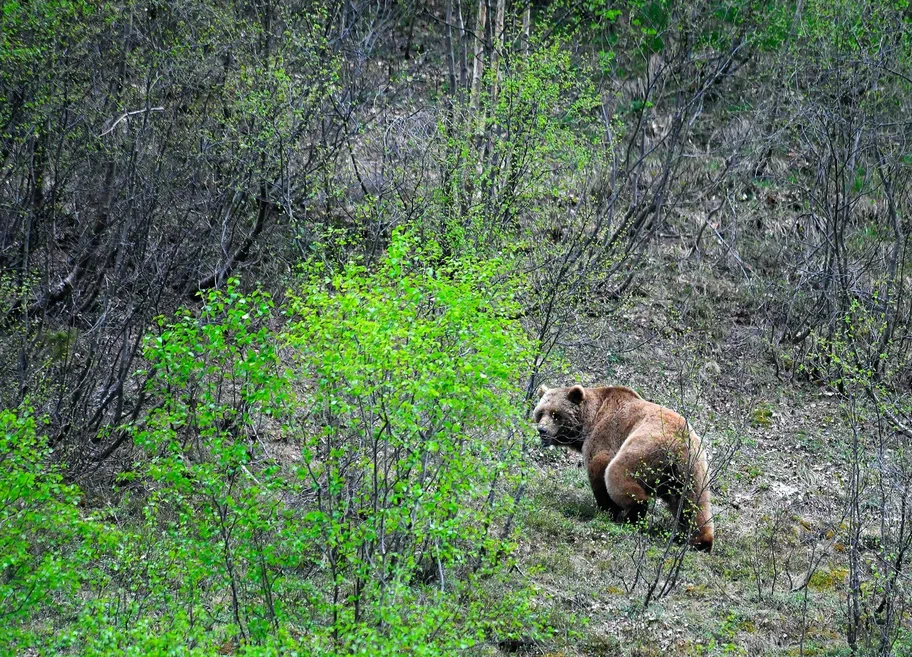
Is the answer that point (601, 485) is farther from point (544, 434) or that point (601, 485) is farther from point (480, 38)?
point (480, 38)

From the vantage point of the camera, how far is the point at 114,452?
1230 centimetres

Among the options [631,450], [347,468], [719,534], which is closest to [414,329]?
[347,468]

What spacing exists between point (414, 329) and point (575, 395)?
233 inches

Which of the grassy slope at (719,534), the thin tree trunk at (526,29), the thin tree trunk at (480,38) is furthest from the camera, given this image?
the thin tree trunk at (480,38)

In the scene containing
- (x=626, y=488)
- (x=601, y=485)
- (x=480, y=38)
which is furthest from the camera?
(x=480, y=38)

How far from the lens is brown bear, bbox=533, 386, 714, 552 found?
33.3ft

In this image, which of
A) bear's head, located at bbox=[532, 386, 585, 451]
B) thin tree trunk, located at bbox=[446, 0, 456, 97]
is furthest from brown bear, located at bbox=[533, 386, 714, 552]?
thin tree trunk, located at bbox=[446, 0, 456, 97]

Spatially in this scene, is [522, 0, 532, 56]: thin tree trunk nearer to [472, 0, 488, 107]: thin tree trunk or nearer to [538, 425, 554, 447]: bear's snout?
[472, 0, 488, 107]: thin tree trunk

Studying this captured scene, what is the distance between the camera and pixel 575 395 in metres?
12.0

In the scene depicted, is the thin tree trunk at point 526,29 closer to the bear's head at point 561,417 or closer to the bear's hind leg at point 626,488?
the bear's head at point 561,417

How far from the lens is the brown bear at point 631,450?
10141 millimetres

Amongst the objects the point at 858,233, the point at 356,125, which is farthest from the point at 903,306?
the point at 356,125

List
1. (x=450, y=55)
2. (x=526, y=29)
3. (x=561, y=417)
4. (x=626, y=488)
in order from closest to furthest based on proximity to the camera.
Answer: (x=626, y=488) → (x=561, y=417) → (x=526, y=29) → (x=450, y=55)

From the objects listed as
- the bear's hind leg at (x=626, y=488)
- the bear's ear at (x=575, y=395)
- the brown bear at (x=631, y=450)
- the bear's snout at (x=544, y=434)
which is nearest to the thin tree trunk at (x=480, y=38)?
the bear's ear at (x=575, y=395)
